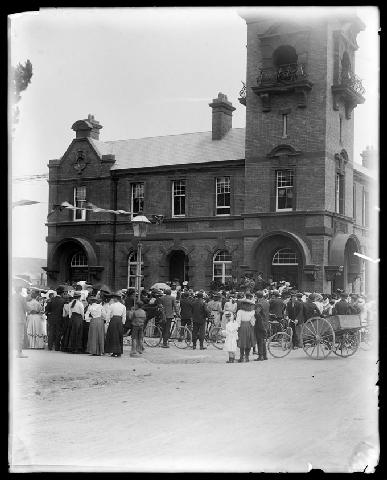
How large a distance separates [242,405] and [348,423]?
4.85 ft

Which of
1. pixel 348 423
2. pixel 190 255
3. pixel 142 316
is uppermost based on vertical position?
pixel 190 255

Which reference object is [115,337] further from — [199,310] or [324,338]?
[324,338]

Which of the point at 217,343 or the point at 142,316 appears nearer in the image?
the point at 142,316

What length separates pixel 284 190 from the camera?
1124 cm

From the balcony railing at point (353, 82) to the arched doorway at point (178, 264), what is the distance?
11.3 ft

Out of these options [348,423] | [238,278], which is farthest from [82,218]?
[348,423]

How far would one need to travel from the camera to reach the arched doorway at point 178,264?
1151 cm

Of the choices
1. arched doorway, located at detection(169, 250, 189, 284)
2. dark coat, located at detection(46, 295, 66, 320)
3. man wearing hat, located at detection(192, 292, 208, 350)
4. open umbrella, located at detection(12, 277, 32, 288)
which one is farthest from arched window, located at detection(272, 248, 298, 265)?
dark coat, located at detection(46, 295, 66, 320)

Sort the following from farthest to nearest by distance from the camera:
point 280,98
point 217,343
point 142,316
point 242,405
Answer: point 217,343, point 142,316, point 280,98, point 242,405

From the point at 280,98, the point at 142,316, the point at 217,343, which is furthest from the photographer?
the point at 217,343

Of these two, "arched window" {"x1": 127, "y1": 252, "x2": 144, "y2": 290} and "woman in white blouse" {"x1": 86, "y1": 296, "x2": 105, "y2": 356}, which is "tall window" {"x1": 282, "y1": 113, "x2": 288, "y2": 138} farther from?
"woman in white blouse" {"x1": 86, "y1": 296, "x2": 105, "y2": 356}

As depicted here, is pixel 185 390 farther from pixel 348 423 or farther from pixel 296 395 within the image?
pixel 348 423

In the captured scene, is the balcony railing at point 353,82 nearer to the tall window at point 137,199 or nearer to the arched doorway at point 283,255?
the arched doorway at point 283,255

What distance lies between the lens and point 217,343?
48.9ft
